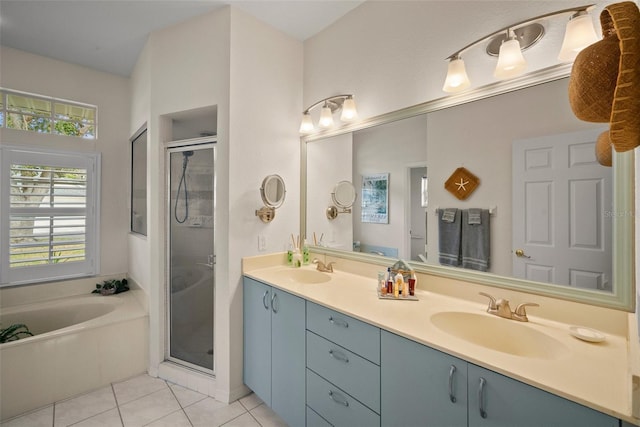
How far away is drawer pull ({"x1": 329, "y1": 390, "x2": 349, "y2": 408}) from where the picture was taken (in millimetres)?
1368

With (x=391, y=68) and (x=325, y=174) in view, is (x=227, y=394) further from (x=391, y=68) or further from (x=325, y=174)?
(x=391, y=68)

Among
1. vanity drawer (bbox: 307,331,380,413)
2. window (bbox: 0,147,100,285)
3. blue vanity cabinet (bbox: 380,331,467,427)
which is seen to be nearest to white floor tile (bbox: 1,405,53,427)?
window (bbox: 0,147,100,285)

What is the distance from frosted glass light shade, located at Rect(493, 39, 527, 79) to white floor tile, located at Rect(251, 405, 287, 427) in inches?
93.9

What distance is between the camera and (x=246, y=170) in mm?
2123

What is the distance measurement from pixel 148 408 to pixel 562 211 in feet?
9.08

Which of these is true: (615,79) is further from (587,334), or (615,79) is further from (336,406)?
(336,406)

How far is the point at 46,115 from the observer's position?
2807 millimetres

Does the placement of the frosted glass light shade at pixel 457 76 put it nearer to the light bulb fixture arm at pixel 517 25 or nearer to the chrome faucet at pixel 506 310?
the light bulb fixture arm at pixel 517 25

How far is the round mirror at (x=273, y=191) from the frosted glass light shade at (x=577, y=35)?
178cm

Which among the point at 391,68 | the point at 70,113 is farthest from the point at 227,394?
the point at 70,113

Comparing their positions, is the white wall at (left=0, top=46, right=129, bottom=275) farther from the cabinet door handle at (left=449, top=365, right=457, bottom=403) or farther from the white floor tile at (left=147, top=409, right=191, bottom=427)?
the cabinet door handle at (left=449, top=365, right=457, bottom=403)

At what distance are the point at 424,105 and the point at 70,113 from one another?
3.51 metres

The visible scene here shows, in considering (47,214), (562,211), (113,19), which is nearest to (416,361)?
(562,211)

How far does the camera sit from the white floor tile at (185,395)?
206 cm
